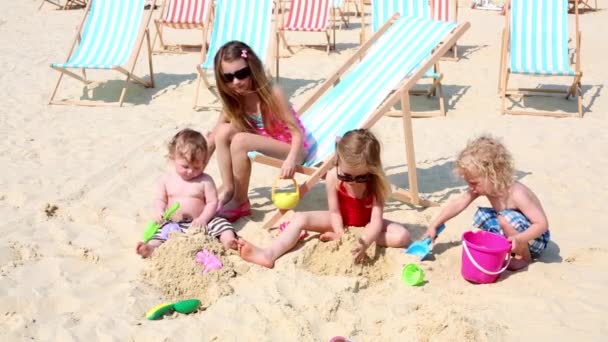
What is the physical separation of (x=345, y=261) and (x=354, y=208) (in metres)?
0.33

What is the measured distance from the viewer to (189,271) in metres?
2.89

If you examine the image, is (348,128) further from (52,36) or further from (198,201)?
(52,36)

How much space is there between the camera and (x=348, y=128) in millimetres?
3721

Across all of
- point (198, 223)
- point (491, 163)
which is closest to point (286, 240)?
point (198, 223)

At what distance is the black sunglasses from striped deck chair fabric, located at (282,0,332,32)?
219 inches

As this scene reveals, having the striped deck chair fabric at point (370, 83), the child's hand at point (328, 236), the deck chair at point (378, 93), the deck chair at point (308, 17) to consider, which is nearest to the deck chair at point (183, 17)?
the deck chair at point (308, 17)

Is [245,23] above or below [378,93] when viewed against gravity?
above

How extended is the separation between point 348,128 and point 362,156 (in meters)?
0.75

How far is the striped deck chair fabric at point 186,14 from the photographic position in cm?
902

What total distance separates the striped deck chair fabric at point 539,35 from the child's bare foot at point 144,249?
4.30 meters

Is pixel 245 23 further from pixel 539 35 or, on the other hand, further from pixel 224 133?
pixel 224 133

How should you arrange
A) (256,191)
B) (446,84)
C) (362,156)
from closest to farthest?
(362,156), (256,191), (446,84)

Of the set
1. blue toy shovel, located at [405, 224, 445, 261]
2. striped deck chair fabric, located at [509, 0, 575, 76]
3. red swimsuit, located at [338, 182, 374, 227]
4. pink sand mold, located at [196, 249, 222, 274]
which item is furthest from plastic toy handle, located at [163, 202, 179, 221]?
striped deck chair fabric, located at [509, 0, 575, 76]

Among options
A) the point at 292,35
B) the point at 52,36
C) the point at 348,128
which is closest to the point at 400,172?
the point at 348,128
